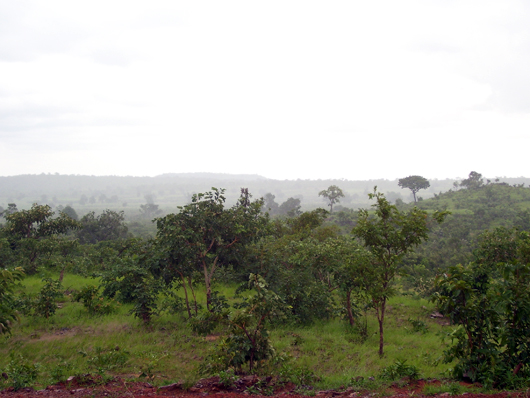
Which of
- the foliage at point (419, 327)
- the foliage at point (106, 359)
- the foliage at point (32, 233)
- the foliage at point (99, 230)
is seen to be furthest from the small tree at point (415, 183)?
the foliage at point (106, 359)

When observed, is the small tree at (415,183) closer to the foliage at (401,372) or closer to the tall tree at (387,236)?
the tall tree at (387,236)

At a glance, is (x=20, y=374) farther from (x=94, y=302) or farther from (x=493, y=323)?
(x=493, y=323)

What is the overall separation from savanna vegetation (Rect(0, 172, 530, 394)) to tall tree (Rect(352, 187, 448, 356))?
4 centimetres

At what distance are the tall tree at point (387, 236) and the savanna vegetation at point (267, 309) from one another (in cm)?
4

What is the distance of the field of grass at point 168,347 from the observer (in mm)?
7957

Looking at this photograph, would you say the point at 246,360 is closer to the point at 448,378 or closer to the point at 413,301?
the point at 448,378

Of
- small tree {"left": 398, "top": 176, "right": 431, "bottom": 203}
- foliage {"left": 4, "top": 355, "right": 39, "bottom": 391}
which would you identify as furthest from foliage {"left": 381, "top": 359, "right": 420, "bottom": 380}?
small tree {"left": 398, "top": 176, "right": 431, "bottom": 203}

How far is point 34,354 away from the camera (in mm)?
8852

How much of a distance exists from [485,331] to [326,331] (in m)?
6.02

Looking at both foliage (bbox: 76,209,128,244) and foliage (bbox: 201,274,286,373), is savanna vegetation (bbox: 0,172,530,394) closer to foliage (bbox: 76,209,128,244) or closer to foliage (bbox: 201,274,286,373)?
foliage (bbox: 201,274,286,373)

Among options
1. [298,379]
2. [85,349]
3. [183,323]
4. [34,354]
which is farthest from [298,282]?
[34,354]

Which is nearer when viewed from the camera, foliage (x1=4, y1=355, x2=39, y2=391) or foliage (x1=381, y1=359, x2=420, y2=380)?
foliage (x1=4, y1=355, x2=39, y2=391)

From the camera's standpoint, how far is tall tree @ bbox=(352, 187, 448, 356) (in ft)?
26.5

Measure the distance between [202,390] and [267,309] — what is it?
6.85 feet
